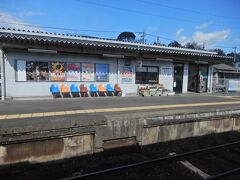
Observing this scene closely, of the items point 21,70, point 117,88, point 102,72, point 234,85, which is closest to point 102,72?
point 102,72

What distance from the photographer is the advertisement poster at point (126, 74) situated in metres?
13.1

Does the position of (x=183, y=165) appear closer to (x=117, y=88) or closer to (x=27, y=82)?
(x=117, y=88)

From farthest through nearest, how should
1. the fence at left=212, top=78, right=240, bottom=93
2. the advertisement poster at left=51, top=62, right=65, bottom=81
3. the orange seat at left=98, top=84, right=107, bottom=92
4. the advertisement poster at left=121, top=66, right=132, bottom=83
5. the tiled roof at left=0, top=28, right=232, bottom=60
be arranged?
the fence at left=212, top=78, right=240, bottom=93 < the advertisement poster at left=121, top=66, right=132, bottom=83 < the orange seat at left=98, top=84, right=107, bottom=92 < the advertisement poster at left=51, top=62, right=65, bottom=81 < the tiled roof at left=0, top=28, right=232, bottom=60

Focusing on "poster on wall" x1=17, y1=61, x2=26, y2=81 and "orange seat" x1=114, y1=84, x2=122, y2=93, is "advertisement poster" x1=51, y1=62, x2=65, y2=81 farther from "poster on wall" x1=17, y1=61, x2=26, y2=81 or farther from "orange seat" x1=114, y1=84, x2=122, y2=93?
"orange seat" x1=114, y1=84, x2=122, y2=93

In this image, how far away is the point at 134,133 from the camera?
19.0ft

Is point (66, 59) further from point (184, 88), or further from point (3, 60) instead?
point (184, 88)

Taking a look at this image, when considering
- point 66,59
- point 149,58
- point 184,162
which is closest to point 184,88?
point 149,58

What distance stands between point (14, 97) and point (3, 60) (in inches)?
76.0

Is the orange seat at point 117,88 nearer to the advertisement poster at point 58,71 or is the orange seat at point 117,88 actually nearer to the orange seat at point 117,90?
the orange seat at point 117,90

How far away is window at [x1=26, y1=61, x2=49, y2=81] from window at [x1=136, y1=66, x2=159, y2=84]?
19.4ft

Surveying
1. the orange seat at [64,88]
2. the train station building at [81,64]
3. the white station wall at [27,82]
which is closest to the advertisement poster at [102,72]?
the train station building at [81,64]

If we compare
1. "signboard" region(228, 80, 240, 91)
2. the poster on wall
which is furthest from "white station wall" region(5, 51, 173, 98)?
"signboard" region(228, 80, 240, 91)

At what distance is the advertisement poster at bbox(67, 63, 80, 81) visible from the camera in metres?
11.5

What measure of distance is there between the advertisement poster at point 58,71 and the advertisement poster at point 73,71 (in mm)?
336
